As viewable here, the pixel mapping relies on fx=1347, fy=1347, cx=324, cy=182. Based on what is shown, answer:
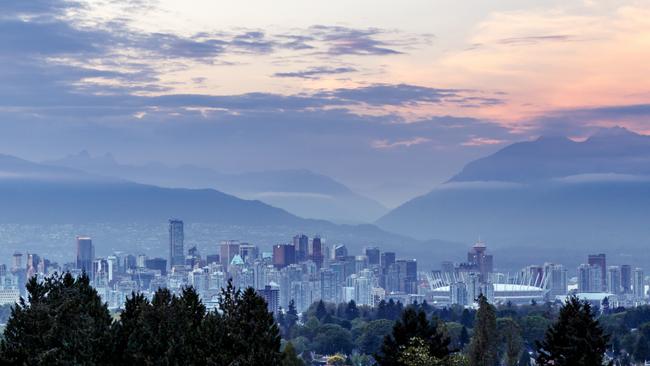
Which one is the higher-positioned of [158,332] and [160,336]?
[158,332]

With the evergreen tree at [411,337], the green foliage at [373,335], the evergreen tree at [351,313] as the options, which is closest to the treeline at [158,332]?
the evergreen tree at [411,337]

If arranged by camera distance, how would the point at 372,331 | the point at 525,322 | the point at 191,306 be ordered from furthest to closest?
the point at 372,331, the point at 525,322, the point at 191,306

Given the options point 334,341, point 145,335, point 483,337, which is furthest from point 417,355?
point 334,341

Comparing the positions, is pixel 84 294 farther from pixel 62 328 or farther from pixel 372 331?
pixel 372 331

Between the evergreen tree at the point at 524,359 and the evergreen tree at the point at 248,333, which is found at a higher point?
the evergreen tree at the point at 248,333

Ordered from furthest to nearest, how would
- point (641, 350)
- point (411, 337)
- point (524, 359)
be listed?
1. point (641, 350)
2. point (524, 359)
3. point (411, 337)

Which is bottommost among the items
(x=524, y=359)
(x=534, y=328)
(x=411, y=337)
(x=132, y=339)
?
(x=524, y=359)

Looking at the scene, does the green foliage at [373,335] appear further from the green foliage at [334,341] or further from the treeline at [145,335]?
the treeline at [145,335]

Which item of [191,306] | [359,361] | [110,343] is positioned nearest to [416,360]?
[191,306]

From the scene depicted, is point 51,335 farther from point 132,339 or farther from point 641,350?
point 641,350
